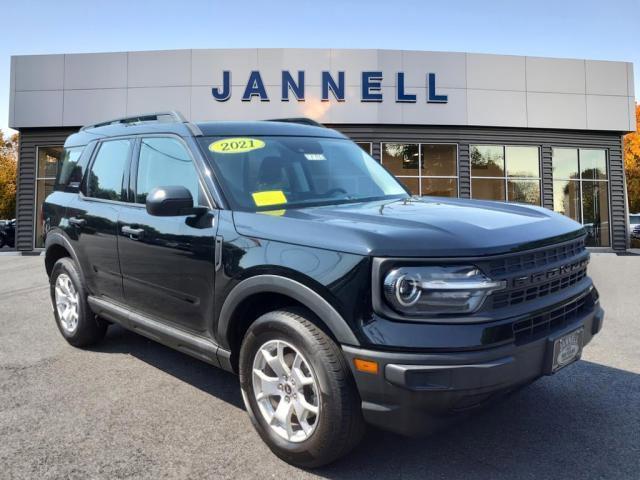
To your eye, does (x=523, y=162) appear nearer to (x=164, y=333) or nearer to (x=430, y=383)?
(x=164, y=333)

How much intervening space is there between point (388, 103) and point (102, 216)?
554 inches

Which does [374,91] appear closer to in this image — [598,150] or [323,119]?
[323,119]

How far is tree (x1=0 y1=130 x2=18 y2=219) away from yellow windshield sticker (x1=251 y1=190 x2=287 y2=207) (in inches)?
1823

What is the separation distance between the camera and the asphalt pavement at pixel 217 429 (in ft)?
8.34

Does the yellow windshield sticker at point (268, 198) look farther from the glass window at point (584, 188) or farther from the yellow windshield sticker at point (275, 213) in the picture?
the glass window at point (584, 188)

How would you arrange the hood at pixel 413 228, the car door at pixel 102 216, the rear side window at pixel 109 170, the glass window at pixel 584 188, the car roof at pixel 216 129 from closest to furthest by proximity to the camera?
the hood at pixel 413 228 < the car roof at pixel 216 129 < the car door at pixel 102 216 < the rear side window at pixel 109 170 < the glass window at pixel 584 188

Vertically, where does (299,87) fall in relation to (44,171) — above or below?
above

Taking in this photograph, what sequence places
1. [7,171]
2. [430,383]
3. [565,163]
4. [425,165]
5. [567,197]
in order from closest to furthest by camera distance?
[430,383] → [425,165] → [565,163] → [567,197] → [7,171]

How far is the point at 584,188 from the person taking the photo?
1852 cm

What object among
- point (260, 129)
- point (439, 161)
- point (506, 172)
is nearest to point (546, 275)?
point (260, 129)

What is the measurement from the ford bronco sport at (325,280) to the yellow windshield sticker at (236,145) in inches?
0.8

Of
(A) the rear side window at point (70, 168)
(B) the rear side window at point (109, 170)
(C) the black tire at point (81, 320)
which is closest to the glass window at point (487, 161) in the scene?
(A) the rear side window at point (70, 168)

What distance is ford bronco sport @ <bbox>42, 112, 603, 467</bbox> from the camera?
218cm

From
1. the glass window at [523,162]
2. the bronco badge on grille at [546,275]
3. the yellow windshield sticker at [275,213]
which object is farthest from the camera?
the glass window at [523,162]
